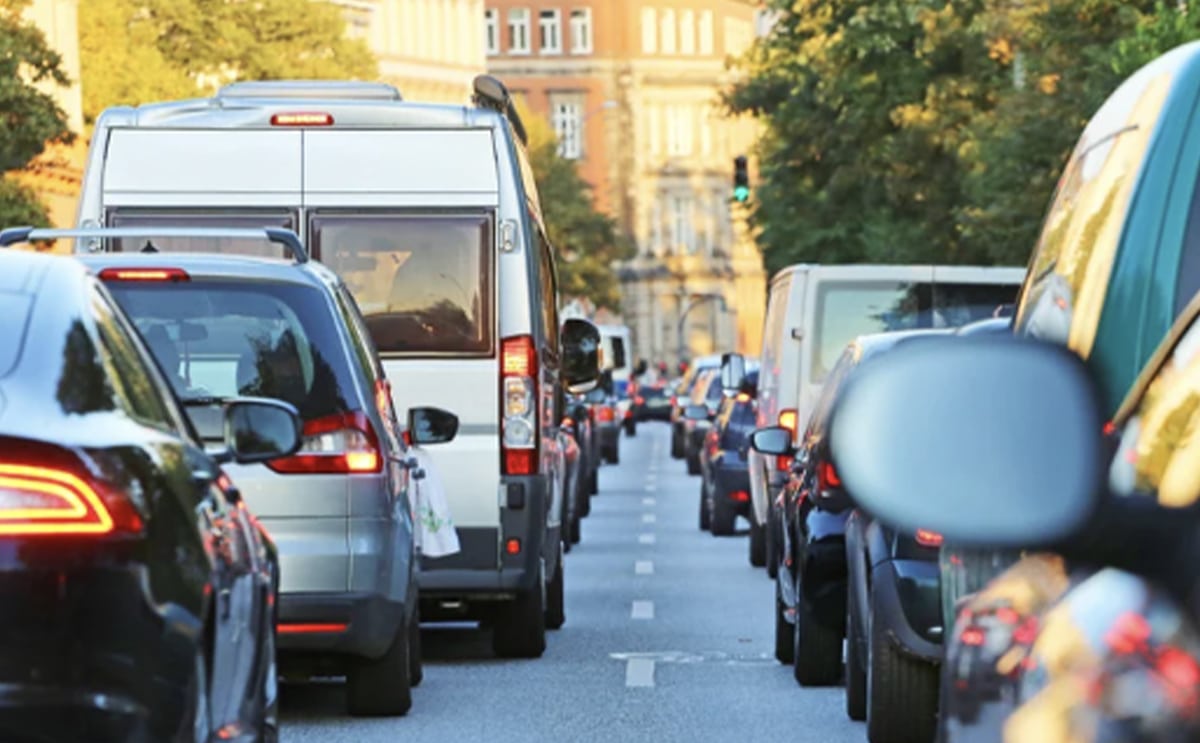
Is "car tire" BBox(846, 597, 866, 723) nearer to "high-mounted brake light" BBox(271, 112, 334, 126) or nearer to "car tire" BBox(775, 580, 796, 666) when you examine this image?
"car tire" BBox(775, 580, 796, 666)

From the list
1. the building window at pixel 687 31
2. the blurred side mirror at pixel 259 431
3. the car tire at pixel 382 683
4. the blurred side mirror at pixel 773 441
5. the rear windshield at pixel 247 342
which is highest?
the blurred side mirror at pixel 259 431

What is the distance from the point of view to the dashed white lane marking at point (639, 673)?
14.8 metres

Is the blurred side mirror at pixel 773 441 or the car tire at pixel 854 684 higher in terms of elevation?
the blurred side mirror at pixel 773 441

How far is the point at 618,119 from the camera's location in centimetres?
19488

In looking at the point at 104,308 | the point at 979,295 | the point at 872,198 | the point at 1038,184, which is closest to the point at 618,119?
the point at 872,198

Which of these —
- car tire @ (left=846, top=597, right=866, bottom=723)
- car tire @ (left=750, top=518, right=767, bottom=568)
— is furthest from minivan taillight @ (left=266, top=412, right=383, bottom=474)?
car tire @ (left=750, top=518, right=767, bottom=568)

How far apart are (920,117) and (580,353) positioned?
36.9m

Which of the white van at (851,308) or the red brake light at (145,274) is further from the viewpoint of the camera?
the white van at (851,308)

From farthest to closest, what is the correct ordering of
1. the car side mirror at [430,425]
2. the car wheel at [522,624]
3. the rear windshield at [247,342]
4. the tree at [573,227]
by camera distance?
the tree at [573,227], the car wheel at [522,624], the car side mirror at [430,425], the rear windshield at [247,342]

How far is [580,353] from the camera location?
20.1 m

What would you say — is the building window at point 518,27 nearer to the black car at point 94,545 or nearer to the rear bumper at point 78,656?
the black car at point 94,545

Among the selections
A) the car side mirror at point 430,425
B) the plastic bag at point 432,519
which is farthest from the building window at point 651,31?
the car side mirror at point 430,425

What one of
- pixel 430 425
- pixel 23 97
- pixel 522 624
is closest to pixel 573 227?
pixel 23 97

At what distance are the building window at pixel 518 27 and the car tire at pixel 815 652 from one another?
593ft
